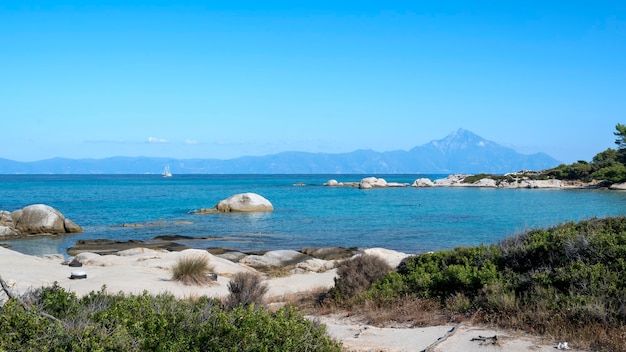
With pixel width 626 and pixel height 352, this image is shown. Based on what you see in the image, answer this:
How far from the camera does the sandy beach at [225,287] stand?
7.56m

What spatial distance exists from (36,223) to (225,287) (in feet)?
84.0

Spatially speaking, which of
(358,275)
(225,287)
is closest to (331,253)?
(225,287)

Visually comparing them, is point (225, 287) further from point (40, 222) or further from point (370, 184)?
point (370, 184)

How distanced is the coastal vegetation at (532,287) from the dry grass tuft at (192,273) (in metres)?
6.19

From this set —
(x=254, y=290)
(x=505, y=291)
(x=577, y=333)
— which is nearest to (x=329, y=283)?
(x=254, y=290)

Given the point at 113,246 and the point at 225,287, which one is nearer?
the point at 225,287

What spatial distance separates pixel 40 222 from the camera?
1430 inches

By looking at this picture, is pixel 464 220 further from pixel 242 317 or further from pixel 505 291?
pixel 242 317

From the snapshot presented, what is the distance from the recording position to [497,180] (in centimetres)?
11056

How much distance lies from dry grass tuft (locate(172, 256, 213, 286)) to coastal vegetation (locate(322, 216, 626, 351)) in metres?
6.19

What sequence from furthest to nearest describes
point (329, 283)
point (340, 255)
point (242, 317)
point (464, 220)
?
1. point (464, 220)
2. point (340, 255)
3. point (329, 283)
4. point (242, 317)

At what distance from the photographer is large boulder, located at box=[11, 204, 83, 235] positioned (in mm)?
36375

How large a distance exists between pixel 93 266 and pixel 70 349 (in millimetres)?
→ 17517

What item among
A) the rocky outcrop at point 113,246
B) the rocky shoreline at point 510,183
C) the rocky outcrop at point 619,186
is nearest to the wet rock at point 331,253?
the rocky outcrop at point 113,246
